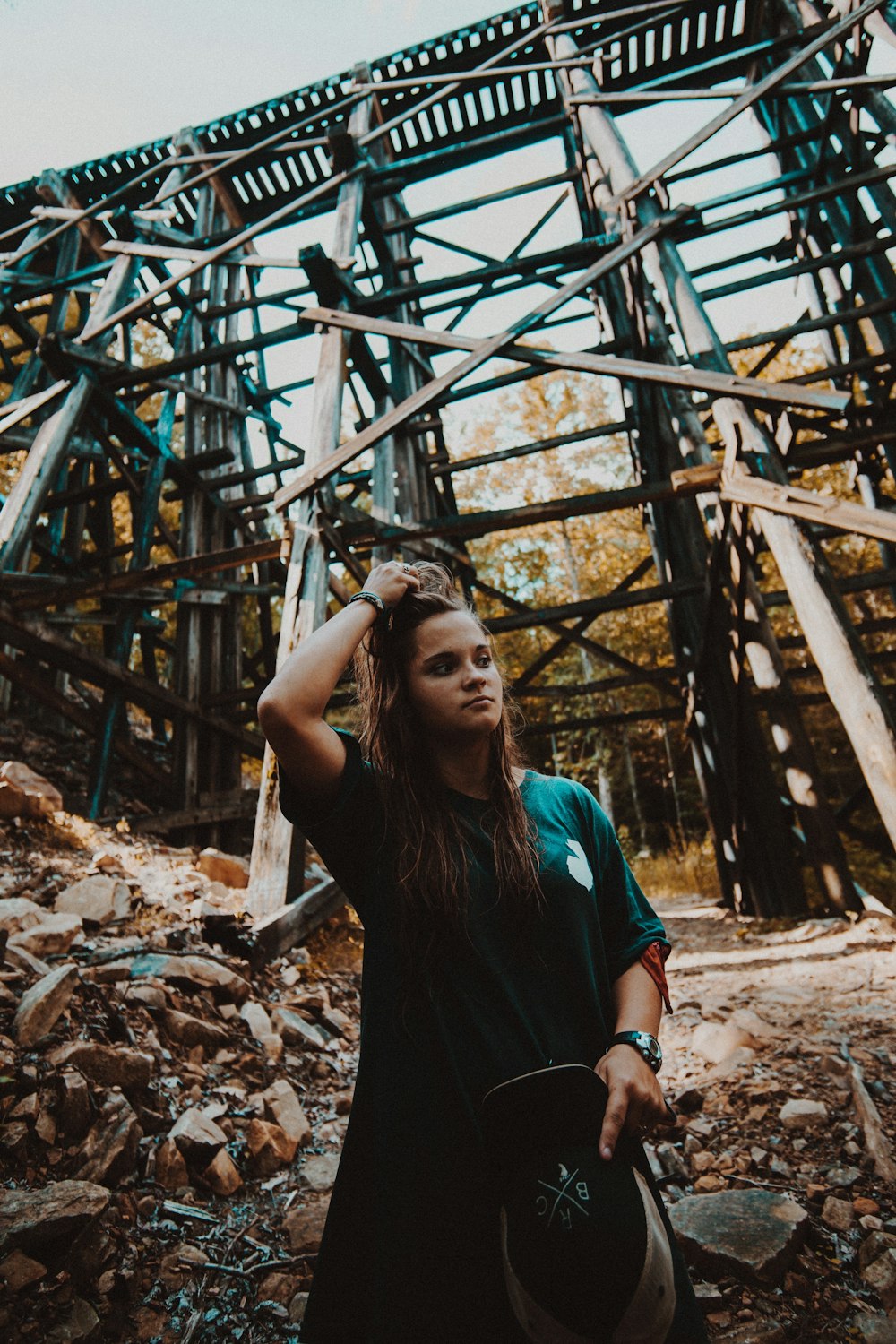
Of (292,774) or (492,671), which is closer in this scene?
(292,774)

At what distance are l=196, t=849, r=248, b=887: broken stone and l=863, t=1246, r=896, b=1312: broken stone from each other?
3.54 metres

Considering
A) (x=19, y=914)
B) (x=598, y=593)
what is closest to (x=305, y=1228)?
(x=19, y=914)

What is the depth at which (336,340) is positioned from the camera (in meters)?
4.60

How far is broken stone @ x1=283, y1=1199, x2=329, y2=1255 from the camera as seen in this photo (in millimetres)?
1688

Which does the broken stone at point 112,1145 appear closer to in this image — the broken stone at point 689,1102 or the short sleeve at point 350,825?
the short sleeve at point 350,825

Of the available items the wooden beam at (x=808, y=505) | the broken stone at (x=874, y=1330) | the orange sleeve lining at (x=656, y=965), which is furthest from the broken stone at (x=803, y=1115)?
the wooden beam at (x=808, y=505)

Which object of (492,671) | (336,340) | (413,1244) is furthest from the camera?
(336,340)

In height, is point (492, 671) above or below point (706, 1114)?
above

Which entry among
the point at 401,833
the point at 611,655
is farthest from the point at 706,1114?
the point at 611,655

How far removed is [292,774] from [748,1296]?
60.0 inches

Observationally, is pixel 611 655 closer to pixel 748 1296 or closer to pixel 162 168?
pixel 748 1296

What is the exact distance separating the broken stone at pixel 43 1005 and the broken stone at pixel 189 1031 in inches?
14.0

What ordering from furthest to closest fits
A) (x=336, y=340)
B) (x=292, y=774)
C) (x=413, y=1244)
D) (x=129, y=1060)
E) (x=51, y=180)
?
Result: (x=51, y=180) < (x=336, y=340) < (x=129, y=1060) < (x=292, y=774) < (x=413, y=1244)

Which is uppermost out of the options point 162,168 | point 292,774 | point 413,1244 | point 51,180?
point 51,180
